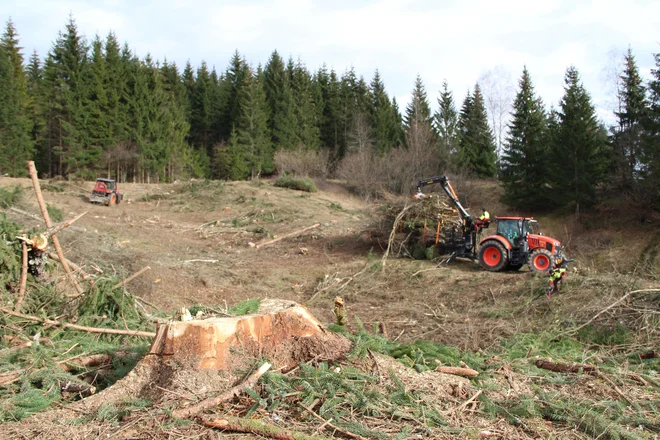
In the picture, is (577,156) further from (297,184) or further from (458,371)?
(458,371)

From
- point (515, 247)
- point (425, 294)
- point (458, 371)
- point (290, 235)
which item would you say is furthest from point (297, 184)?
point (458, 371)

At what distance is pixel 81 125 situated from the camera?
117 ft

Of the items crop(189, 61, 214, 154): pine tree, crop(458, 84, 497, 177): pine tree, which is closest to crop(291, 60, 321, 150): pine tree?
crop(189, 61, 214, 154): pine tree

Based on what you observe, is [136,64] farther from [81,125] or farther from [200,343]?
[200,343]

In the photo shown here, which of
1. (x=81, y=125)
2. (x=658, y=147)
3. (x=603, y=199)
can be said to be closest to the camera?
(x=658, y=147)

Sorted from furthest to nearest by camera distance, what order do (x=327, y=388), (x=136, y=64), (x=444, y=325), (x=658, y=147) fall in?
(x=136, y=64) < (x=658, y=147) < (x=444, y=325) < (x=327, y=388)

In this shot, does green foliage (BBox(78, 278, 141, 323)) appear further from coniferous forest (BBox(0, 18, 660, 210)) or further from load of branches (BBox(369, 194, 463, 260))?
coniferous forest (BBox(0, 18, 660, 210))

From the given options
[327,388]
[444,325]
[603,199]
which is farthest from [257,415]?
[603,199]

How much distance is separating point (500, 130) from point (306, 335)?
4132 cm

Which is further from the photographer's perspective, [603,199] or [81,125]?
[81,125]

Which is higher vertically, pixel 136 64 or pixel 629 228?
pixel 136 64

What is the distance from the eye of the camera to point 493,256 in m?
13.3

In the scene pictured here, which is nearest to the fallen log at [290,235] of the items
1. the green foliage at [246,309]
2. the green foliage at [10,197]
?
the green foliage at [10,197]

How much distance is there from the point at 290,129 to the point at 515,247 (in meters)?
38.6
